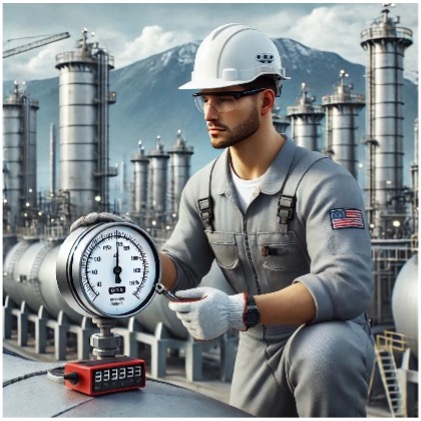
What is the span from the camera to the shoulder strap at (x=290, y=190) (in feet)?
12.4

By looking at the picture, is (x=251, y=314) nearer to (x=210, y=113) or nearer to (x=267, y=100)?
(x=210, y=113)

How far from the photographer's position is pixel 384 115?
89.9ft

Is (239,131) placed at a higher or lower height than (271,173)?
higher

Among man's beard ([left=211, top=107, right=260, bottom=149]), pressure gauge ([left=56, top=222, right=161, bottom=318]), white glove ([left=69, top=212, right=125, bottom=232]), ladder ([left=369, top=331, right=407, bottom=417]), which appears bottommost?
ladder ([left=369, top=331, right=407, bottom=417])

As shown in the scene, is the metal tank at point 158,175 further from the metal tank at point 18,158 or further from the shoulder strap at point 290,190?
the shoulder strap at point 290,190

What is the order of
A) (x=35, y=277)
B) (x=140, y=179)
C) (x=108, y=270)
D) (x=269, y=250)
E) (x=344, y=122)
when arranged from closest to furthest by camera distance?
(x=108, y=270) → (x=269, y=250) → (x=35, y=277) → (x=344, y=122) → (x=140, y=179)

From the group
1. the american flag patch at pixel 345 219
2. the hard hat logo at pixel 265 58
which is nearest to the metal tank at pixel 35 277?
the hard hat logo at pixel 265 58

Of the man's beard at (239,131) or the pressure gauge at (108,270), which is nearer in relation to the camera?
the pressure gauge at (108,270)

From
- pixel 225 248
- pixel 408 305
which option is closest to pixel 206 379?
pixel 408 305

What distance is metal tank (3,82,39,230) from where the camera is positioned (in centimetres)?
3494

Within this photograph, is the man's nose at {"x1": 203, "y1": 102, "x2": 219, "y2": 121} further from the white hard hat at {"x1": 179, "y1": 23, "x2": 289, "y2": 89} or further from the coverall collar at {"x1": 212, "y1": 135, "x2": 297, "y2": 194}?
the coverall collar at {"x1": 212, "y1": 135, "x2": 297, "y2": 194}

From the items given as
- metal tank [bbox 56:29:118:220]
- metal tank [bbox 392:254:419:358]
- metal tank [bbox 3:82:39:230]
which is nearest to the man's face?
metal tank [bbox 392:254:419:358]

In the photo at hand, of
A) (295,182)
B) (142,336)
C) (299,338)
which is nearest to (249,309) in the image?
(299,338)

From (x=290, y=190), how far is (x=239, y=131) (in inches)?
16.4
